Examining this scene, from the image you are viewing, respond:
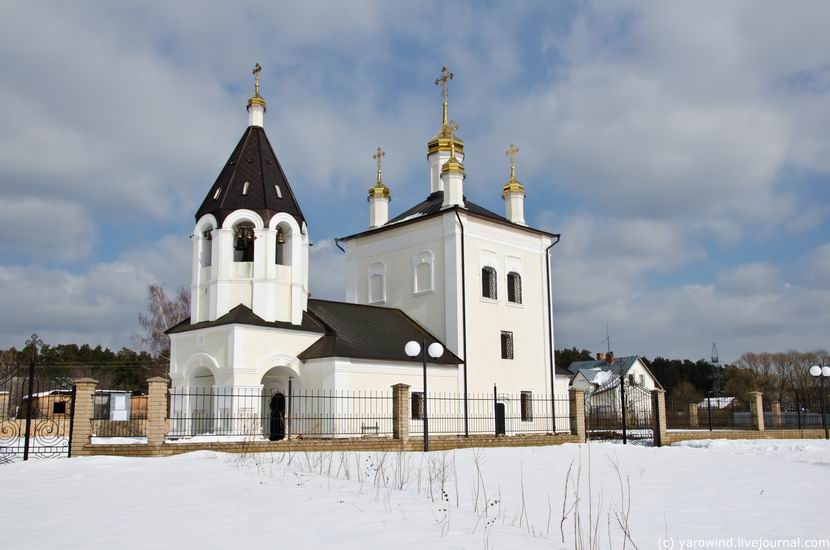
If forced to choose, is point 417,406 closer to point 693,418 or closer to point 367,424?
point 367,424

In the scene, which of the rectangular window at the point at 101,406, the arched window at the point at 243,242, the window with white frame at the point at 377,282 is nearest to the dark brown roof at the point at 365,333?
the window with white frame at the point at 377,282

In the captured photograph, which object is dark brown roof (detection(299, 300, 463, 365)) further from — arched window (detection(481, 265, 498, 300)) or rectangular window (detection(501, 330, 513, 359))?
rectangular window (detection(501, 330, 513, 359))

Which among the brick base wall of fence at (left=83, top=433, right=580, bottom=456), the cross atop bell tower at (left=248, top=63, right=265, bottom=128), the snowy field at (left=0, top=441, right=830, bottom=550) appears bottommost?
the snowy field at (left=0, top=441, right=830, bottom=550)

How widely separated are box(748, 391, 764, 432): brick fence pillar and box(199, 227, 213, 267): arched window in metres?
16.9

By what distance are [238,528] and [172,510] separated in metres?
1.26

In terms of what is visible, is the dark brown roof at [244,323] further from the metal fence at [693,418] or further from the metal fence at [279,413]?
the metal fence at [693,418]

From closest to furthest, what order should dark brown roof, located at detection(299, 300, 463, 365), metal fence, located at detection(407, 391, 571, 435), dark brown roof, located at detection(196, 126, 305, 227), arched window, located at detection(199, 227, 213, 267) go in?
dark brown roof, located at detection(299, 300, 463, 365) < dark brown roof, located at detection(196, 126, 305, 227) < arched window, located at detection(199, 227, 213, 267) < metal fence, located at detection(407, 391, 571, 435)

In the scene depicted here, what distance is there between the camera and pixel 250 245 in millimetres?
21906

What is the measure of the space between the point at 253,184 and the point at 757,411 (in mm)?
16832

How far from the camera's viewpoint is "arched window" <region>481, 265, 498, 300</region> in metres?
25.7

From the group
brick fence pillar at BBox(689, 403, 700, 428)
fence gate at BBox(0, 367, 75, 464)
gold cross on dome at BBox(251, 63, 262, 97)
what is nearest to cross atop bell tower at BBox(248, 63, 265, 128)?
gold cross on dome at BBox(251, 63, 262, 97)

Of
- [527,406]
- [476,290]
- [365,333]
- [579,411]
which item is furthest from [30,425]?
[527,406]

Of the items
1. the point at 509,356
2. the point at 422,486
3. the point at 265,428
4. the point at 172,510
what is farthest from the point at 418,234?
the point at 172,510

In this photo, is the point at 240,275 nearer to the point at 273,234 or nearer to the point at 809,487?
the point at 273,234
